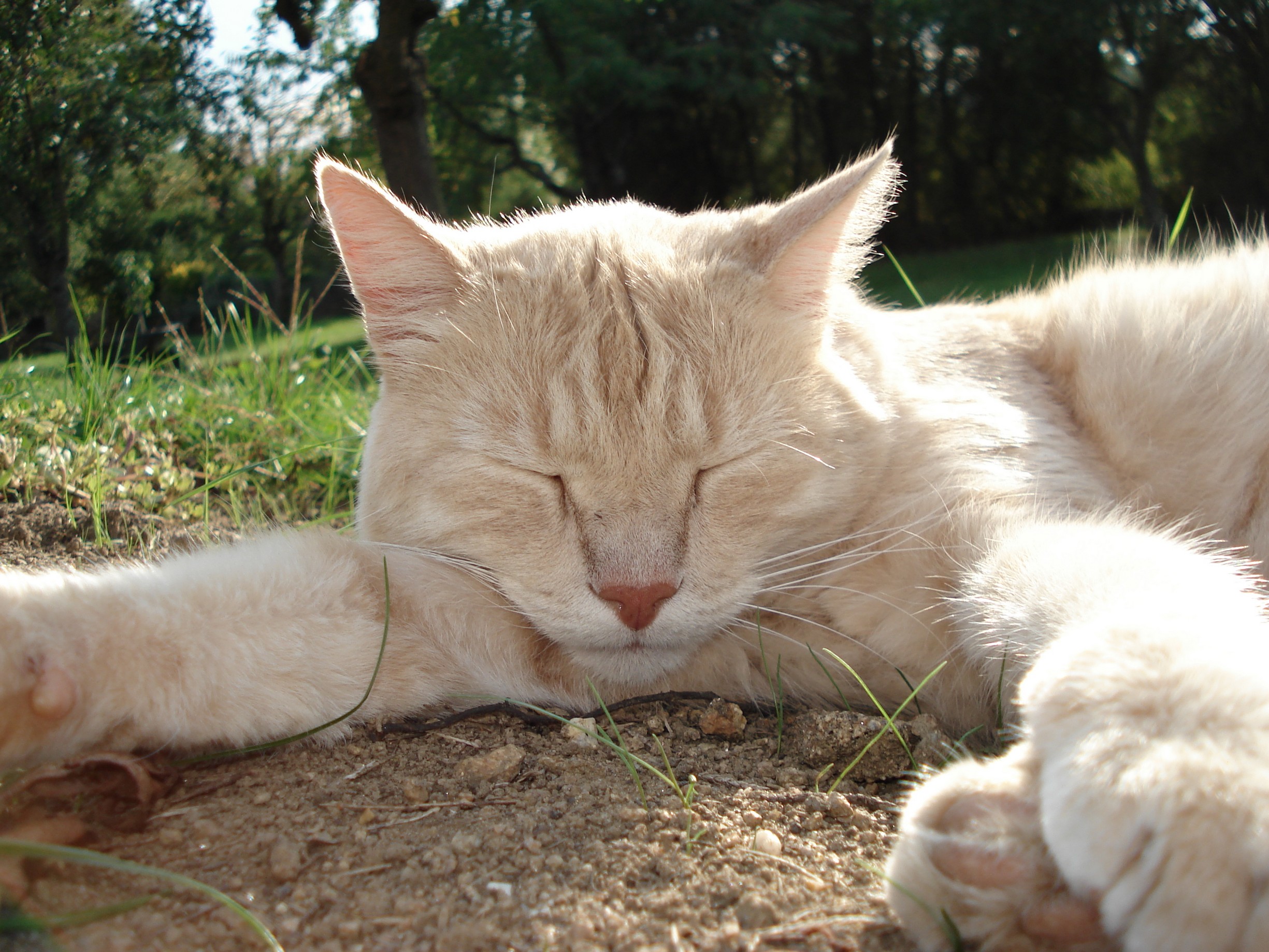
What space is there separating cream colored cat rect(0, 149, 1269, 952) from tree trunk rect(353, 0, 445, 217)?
2.94m

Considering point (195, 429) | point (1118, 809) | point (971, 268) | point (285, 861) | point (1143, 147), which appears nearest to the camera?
point (1118, 809)

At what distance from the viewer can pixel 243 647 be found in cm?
135

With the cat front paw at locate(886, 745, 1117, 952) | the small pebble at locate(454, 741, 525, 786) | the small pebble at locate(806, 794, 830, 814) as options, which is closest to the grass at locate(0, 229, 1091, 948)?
the small pebble at locate(454, 741, 525, 786)

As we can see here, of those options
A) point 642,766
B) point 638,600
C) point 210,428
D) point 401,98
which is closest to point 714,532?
point 638,600

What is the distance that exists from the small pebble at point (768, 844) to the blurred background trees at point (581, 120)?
189cm

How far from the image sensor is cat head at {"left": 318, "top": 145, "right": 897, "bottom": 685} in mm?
1515

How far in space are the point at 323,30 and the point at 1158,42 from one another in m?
13.0

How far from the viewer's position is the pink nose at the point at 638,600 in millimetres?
1450

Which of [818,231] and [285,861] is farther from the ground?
[818,231]

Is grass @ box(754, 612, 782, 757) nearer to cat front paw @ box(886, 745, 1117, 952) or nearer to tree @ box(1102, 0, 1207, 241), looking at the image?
cat front paw @ box(886, 745, 1117, 952)

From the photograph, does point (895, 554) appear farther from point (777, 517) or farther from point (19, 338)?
point (19, 338)

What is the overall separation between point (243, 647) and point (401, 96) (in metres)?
4.10

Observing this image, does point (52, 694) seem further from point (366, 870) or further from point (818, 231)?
point (818, 231)

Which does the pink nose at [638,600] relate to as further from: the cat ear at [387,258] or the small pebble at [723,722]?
the cat ear at [387,258]
